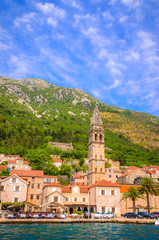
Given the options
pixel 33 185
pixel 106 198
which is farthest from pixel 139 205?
pixel 33 185

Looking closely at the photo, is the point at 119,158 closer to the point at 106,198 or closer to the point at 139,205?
the point at 139,205

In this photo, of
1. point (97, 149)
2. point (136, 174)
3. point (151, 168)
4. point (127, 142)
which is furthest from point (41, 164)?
point (127, 142)

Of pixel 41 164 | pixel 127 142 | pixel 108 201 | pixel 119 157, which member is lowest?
pixel 108 201

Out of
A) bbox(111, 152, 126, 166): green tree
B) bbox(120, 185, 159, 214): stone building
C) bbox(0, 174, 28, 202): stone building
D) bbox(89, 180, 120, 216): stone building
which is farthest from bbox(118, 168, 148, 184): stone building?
bbox(111, 152, 126, 166): green tree

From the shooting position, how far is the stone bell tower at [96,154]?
7094cm

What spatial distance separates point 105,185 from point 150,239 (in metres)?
28.7

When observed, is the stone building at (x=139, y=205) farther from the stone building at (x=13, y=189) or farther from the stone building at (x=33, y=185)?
the stone building at (x=13, y=189)

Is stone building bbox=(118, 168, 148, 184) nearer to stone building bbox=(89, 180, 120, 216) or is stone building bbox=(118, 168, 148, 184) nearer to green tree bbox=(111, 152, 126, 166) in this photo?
stone building bbox=(89, 180, 120, 216)

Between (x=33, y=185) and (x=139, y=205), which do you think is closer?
(x=139, y=205)

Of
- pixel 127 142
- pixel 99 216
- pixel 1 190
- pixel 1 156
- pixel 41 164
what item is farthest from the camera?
pixel 127 142

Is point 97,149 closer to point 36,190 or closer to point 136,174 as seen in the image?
point 136,174

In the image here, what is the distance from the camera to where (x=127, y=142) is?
197m

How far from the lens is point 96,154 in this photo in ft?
242

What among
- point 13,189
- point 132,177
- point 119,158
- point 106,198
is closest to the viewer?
point 106,198
